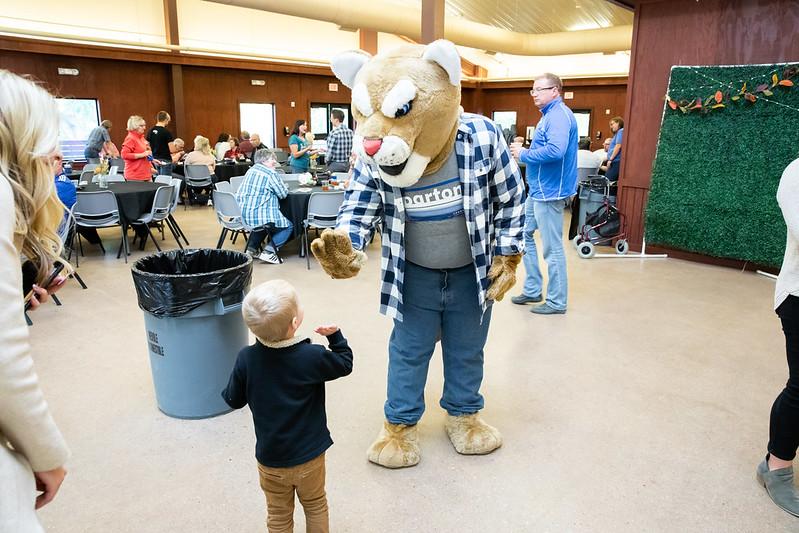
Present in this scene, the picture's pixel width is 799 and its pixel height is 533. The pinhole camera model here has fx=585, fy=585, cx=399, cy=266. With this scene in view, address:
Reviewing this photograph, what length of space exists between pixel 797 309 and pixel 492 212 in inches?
44.8

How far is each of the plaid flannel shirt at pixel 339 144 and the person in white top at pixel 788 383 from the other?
666cm

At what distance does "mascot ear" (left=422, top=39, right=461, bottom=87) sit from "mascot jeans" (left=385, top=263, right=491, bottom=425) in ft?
2.47

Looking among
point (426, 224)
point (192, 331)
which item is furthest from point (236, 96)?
point (426, 224)

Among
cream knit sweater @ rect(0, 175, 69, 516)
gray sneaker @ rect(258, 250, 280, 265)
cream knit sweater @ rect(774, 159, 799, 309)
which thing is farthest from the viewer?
gray sneaker @ rect(258, 250, 280, 265)

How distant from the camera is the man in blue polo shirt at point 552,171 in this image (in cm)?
392

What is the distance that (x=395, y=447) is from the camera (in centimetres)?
246

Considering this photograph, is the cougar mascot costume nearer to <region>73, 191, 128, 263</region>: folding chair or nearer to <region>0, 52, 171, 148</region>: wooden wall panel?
<region>73, 191, 128, 263</region>: folding chair

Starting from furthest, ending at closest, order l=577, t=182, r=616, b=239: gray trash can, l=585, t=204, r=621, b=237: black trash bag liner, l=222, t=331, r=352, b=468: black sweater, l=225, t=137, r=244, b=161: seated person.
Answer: l=225, t=137, r=244, b=161: seated person → l=577, t=182, r=616, b=239: gray trash can → l=585, t=204, r=621, b=237: black trash bag liner → l=222, t=331, r=352, b=468: black sweater

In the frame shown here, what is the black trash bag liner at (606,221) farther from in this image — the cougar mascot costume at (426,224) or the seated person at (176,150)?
the seated person at (176,150)

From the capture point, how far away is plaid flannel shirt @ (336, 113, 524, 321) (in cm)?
222

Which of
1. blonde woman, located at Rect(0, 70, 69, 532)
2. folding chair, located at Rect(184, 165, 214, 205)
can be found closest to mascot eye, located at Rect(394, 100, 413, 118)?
blonde woman, located at Rect(0, 70, 69, 532)

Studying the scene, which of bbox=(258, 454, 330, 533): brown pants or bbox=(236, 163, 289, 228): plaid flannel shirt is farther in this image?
bbox=(236, 163, 289, 228): plaid flannel shirt

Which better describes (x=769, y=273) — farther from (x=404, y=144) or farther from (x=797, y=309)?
(x=404, y=144)

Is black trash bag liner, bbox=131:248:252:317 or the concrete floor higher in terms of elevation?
black trash bag liner, bbox=131:248:252:317
